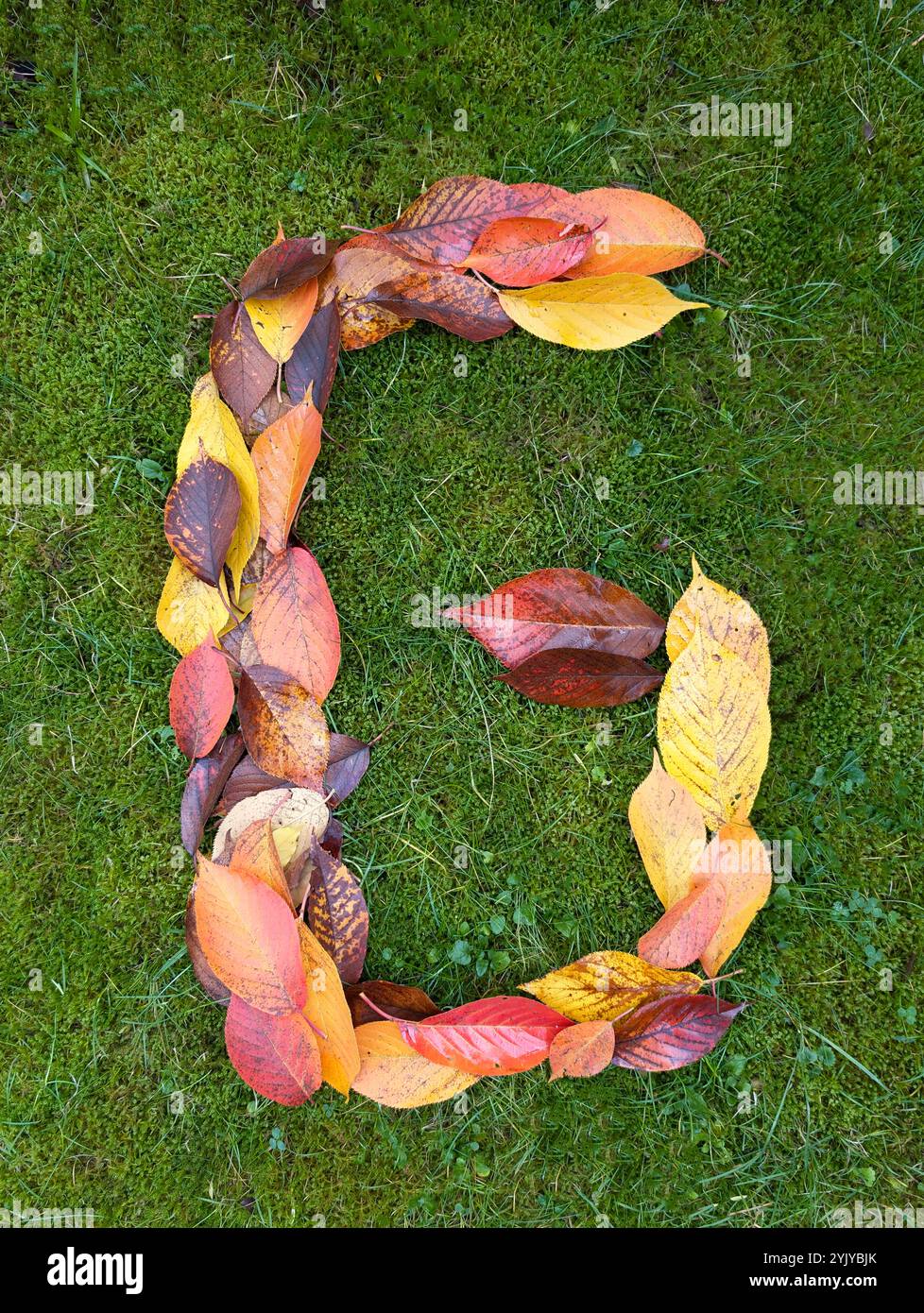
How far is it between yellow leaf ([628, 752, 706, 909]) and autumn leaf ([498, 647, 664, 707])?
206mm

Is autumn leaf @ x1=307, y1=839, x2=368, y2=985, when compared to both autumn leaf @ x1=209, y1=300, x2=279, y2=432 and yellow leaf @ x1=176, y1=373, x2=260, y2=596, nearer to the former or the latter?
yellow leaf @ x1=176, y1=373, x2=260, y2=596

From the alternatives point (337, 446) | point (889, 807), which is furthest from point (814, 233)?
point (889, 807)

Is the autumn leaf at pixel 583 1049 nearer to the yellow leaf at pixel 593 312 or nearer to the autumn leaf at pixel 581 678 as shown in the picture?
the autumn leaf at pixel 581 678

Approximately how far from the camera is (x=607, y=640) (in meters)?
2.37

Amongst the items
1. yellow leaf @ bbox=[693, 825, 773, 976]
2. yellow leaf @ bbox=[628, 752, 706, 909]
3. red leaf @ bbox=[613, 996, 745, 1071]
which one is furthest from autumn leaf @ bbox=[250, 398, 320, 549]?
red leaf @ bbox=[613, 996, 745, 1071]

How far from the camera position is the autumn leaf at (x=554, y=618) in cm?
235

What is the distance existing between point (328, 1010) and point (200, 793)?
0.69m

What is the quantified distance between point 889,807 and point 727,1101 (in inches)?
38.4

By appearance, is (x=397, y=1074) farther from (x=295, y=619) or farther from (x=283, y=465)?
(x=283, y=465)

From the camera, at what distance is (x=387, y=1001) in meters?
2.31

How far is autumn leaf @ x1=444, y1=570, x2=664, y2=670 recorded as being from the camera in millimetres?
2348

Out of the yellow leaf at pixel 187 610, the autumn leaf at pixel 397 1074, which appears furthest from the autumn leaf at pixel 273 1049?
the yellow leaf at pixel 187 610

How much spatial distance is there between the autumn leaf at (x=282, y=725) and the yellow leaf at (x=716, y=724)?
961 millimetres
